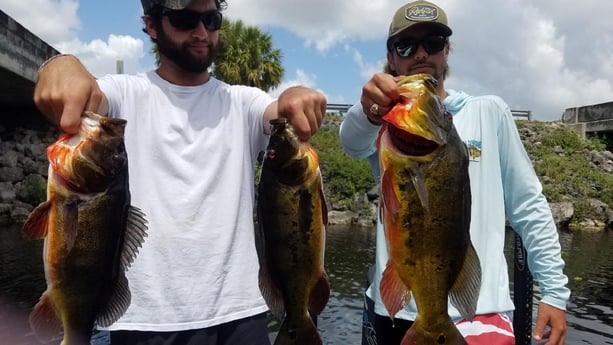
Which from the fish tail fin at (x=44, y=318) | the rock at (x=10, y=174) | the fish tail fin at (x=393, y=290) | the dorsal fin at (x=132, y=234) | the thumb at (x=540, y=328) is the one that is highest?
the rock at (x=10, y=174)

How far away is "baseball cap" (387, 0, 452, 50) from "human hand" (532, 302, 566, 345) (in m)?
2.04

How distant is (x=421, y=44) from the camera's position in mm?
3705

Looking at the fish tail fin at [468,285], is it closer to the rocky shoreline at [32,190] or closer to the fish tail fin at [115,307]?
the fish tail fin at [115,307]

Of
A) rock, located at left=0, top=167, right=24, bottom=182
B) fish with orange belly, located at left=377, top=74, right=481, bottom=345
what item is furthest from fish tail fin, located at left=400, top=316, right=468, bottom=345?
rock, located at left=0, top=167, right=24, bottom=182

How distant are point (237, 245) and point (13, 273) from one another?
1404cm

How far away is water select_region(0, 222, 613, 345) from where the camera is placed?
1187 centimetres

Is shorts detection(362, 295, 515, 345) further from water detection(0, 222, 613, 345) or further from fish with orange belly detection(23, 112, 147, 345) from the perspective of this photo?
water detection(0, 222, 613, 345)

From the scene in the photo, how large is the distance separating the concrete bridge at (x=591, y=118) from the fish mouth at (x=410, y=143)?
35.0 meters

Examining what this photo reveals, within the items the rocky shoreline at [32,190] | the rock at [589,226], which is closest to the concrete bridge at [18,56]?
the rocky shoreline at [32,190]

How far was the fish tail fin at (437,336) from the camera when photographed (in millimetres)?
2627

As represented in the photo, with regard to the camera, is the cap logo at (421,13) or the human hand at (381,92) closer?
the human hand at (381,92)

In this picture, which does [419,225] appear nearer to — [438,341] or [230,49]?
[438,341]

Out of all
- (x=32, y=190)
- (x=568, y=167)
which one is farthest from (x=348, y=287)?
(x=568, y=167)

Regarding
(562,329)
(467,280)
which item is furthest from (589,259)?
(467,280)
